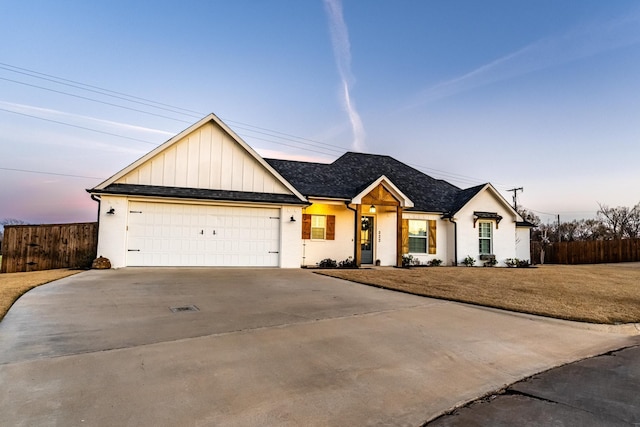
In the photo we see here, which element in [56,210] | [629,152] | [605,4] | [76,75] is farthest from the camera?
[56,210]

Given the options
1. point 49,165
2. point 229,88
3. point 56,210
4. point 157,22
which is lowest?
point 56,210

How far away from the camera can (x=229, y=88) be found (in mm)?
16719

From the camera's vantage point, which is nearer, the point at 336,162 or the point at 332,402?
the point at 332,402

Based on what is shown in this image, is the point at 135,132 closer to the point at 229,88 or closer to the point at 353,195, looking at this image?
the point at 229,88

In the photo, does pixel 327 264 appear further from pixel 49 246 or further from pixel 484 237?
pixel 49 246

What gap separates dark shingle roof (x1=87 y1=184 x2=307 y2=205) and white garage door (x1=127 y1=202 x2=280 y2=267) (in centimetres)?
50

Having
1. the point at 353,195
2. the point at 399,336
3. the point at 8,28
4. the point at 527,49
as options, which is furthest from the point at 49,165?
the point at 527,49

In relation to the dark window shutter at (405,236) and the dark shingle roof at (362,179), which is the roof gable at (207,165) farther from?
the dark window shutter at (405,236)

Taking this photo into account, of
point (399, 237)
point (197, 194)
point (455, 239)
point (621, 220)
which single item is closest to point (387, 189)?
point (399, 237)

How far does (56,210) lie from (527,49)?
31470mm

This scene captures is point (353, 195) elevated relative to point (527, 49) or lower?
lower

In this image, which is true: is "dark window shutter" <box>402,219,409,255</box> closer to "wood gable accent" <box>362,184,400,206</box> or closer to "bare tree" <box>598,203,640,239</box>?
"wood gable accent" <box>362,184,400,206</box>

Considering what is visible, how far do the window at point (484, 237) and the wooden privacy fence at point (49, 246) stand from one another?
59.5 ft

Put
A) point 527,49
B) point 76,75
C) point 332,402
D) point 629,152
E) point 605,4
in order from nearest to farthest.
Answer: point 332,402 < point 605,4 < point 527,49 < point 76,75 < point 629,152
